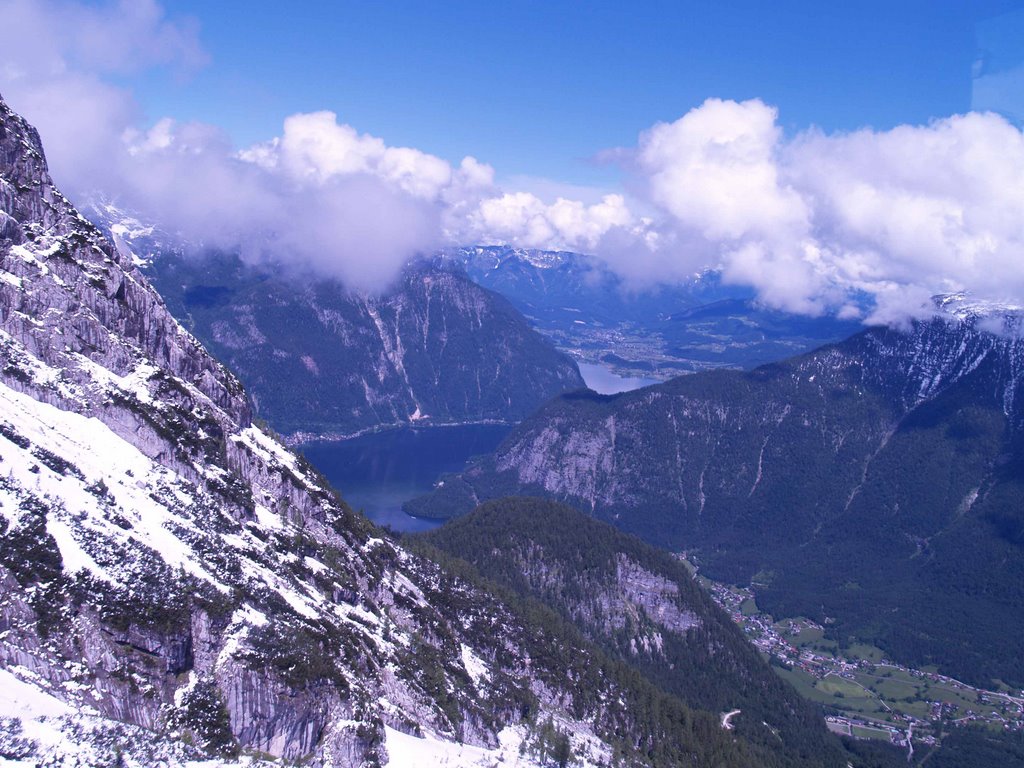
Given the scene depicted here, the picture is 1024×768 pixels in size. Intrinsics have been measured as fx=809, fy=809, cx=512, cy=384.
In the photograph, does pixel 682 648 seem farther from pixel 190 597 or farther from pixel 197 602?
pixel 190 597

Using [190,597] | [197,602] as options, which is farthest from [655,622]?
[190,597]

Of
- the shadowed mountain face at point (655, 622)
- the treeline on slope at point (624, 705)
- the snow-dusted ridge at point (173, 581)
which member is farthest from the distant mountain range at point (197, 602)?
the shadowed mountain face at point (655, 622)

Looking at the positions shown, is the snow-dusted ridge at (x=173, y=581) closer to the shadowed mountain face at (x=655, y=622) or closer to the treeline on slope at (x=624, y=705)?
the treeline on slope at (x=624, y=705)

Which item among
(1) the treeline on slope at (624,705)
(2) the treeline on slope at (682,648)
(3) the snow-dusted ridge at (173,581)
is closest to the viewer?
(3) the snow-dusted ridge at (173,581)

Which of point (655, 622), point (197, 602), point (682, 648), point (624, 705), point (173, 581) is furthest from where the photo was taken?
point (655, 622)

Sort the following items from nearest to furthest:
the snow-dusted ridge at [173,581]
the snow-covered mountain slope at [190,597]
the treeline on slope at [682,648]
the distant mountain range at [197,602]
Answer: the snow-dusted ridge at [173,581] → the snow-covered mountain slope at [190,597] → the distant mountain range at [197,602] → the treeline on slope at [682,648]

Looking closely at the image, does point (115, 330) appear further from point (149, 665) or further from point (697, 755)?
point (697, 755)

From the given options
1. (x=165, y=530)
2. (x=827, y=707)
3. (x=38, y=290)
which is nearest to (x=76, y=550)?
(x=165, y=530)
